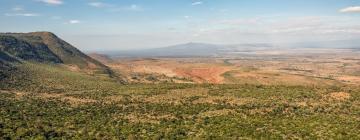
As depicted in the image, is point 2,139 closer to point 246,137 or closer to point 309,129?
point 246,137

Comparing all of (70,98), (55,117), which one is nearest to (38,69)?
(70,98)

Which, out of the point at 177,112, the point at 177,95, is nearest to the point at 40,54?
the point at 177,95

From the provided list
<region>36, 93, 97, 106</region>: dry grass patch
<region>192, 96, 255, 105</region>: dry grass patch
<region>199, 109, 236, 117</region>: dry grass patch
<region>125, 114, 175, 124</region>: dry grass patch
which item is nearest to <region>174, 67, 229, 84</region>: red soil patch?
<region>192, 96, 255, 105</region>: dry grass patch

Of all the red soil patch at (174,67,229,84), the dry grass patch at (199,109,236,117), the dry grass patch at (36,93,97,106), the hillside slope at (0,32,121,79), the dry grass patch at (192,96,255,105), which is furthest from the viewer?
the red soil patch at (174,67,229,84)

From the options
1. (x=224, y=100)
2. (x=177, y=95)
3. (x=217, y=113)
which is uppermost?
(x=177, y=95)

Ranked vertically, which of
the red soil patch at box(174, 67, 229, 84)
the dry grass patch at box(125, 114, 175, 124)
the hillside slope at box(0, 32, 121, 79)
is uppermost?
the hillside slope at box(0, 32, 121, 79)

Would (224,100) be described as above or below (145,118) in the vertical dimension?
above

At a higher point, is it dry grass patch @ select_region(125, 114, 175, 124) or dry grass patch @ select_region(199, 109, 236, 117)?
dry grass patch @ select_region(125, 114, 175, 124)

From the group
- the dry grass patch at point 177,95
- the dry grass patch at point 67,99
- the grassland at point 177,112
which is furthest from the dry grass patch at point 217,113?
the dry grass patch at point 67,99

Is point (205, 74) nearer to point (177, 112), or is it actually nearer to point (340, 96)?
point (340, 96)

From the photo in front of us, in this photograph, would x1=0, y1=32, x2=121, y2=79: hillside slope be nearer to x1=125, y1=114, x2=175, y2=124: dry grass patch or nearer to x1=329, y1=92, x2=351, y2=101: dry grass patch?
x1=125, y1=114, x2=175, y2=124: dry grass patch
